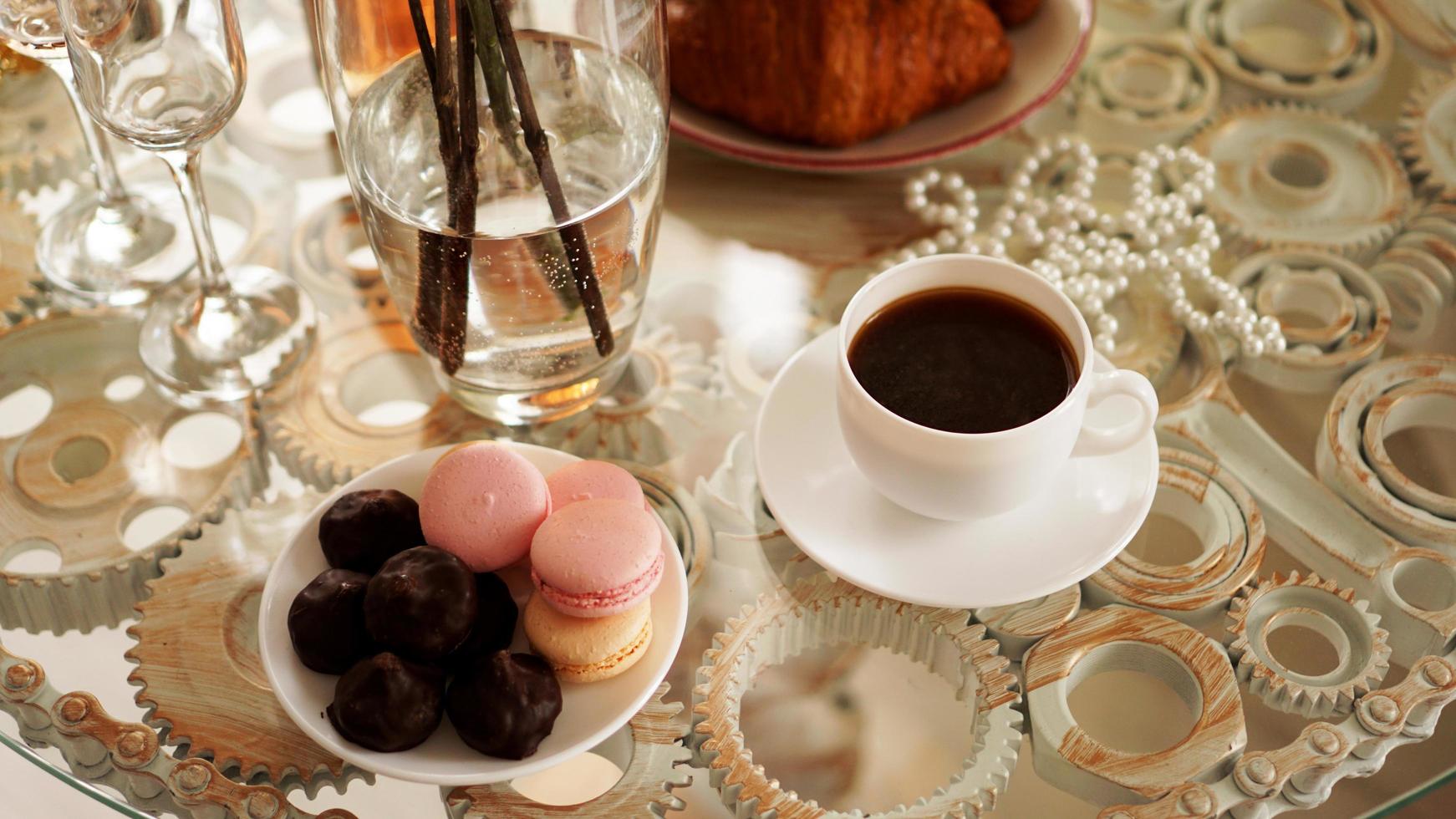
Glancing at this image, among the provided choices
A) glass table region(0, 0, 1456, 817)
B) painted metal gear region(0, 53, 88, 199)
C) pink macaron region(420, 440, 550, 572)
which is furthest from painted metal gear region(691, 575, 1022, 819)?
painted metal gear region(0, 53, 88, 199)

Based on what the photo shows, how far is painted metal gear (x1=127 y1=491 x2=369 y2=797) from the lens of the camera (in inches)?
22.9

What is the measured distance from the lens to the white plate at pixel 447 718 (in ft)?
1.72

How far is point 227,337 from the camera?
750 mm

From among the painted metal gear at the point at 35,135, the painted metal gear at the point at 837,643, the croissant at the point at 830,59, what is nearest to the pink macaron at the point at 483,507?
the painted metal gear at the point at 837,643

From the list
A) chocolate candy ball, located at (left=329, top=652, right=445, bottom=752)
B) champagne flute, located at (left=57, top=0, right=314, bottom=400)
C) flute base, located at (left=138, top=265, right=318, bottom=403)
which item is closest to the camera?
chocolate candy ball, located at (left=329, top=652, right=445, bottom=752)

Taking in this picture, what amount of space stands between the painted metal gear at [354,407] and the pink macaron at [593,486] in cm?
13

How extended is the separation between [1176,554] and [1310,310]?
207 millimetres

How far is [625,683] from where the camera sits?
1.83ft

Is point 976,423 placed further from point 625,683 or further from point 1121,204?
point 1121,204

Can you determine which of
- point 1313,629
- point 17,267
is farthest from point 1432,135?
point 17,267

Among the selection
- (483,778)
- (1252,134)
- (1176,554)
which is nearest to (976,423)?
(1176,554)

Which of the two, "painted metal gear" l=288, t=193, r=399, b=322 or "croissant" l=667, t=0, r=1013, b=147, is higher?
"croissant" l=667, t=0, r=1013, b=147

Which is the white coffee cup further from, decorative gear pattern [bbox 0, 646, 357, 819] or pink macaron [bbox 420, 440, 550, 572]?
decorative gear pattern [bbox 0, 646, 357, 819]

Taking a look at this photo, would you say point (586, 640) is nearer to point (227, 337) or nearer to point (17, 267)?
point (227, 337)
